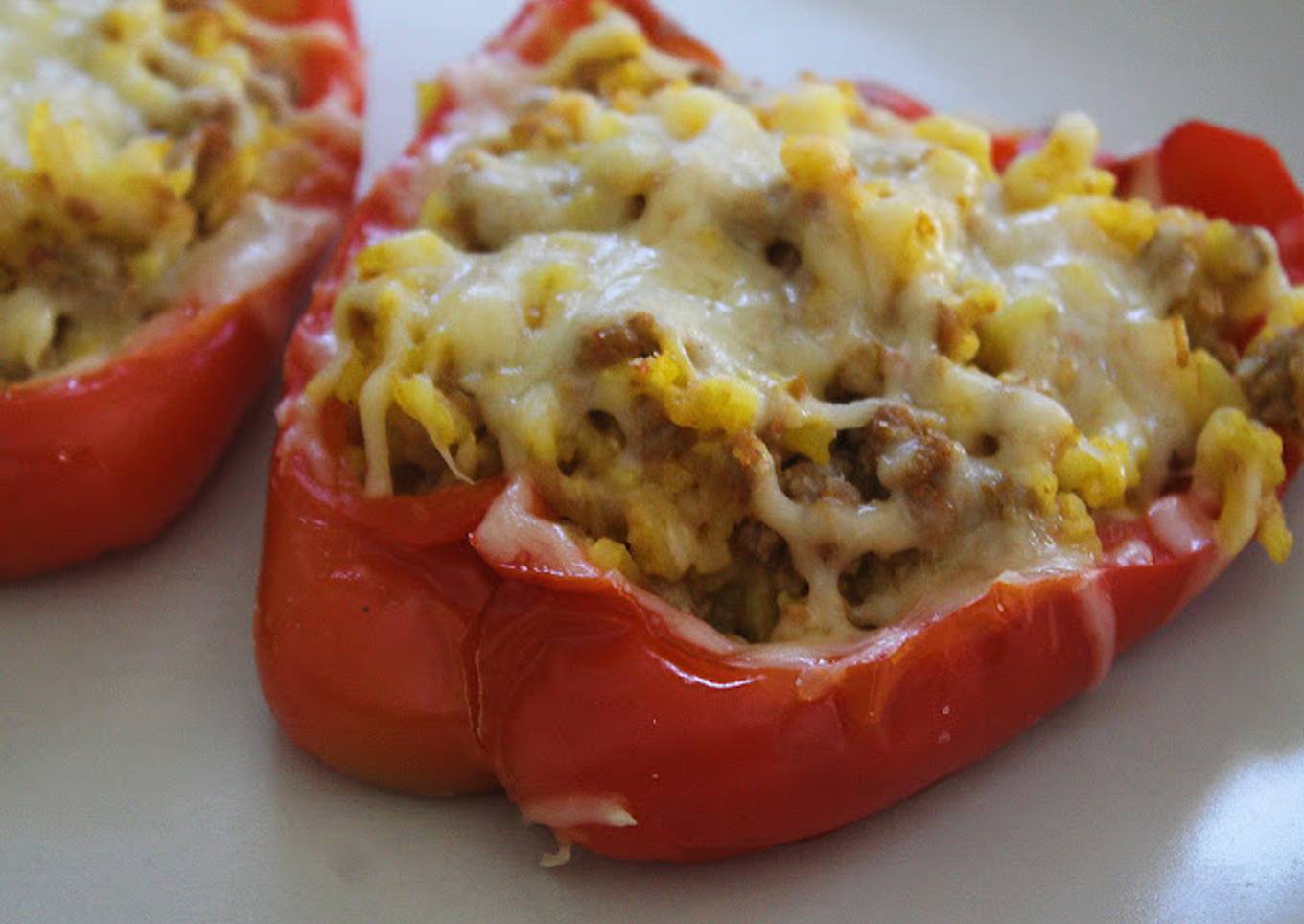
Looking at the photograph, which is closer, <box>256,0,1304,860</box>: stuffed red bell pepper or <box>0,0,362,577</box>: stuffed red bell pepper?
<box>256,0,1304,860</box>: stuffed red bell pepper

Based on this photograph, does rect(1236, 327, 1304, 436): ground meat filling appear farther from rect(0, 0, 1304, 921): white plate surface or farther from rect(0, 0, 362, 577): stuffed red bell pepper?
rect(0, 0, 362, 577): stuffed red bell pepper

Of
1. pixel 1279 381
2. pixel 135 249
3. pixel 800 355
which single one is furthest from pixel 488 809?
pixel 1279 381

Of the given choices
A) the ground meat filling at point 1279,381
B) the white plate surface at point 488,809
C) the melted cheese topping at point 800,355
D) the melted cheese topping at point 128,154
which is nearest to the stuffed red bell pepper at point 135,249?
the melted cheese topping at point 128,154

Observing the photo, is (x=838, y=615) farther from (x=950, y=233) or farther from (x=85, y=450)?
(x=85, y=450)

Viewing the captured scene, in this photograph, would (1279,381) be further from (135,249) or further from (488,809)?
(135,249)

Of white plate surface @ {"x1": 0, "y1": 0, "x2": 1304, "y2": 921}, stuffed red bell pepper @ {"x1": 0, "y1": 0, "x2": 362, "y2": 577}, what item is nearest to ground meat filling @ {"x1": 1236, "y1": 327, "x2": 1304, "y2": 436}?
white plate surface @ {"x1": 0, "y1": 0, "x2": 1304, "y2": 921}

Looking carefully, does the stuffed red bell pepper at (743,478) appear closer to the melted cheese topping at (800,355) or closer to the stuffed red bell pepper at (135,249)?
the melted cheese topping at (800,355)

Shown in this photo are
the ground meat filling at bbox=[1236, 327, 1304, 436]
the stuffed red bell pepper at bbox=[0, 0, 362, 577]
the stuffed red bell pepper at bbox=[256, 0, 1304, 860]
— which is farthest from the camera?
the stuffed red bell pepper at bbox=[0, 0, 362, 577]
